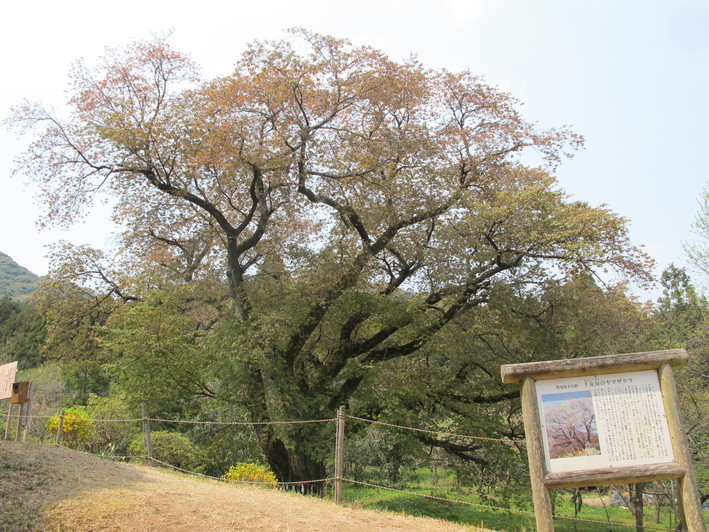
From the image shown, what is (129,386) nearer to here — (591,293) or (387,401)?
(387,401)

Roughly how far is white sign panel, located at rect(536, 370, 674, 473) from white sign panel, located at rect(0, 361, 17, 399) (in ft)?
32.0

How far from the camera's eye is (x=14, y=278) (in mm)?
62375

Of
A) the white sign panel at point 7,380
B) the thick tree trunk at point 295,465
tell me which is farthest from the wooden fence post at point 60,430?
the thick tree trunk at point 295,465

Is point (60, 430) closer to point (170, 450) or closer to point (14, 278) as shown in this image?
point (170, 450)

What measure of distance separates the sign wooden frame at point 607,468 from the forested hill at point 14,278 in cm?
6313

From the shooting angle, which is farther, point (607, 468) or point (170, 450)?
point (170, 450)

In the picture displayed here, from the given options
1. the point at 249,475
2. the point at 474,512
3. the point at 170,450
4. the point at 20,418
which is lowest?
the point at 474,512

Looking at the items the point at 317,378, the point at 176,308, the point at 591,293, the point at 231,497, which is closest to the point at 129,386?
the point at 176,308

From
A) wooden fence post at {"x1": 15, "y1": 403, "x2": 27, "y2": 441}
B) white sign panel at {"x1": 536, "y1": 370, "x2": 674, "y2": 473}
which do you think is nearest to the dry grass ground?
white sign panel at {"x1": 536, "y1": 370, "x2": 674, "y2": 473}

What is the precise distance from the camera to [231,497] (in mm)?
6672

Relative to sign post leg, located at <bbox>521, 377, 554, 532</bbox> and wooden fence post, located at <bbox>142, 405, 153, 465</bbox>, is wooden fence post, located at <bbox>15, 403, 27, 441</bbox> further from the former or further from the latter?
sign post leg, located at <bbox>521, 377, 554, 532</bbox>

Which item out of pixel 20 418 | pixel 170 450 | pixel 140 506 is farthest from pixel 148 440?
pixel 140 506

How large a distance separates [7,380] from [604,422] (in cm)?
1042

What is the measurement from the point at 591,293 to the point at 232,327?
26.9ft
